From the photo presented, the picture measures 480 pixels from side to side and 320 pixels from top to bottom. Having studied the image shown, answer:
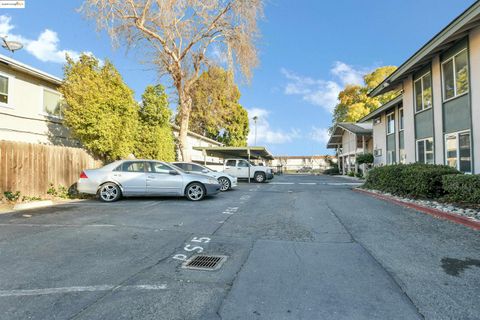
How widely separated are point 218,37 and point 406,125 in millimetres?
12106

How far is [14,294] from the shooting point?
113 inches

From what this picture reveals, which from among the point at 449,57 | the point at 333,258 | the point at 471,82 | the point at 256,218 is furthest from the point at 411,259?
the point at 449,57

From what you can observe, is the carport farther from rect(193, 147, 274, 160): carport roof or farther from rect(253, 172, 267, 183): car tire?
rect(253, 172, 267, 183): car tire

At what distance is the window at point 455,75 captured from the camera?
33.4 feet

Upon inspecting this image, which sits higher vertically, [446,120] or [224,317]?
[446,120]

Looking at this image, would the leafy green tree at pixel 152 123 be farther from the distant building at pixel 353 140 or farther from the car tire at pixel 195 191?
the distant building at pixel 353 140

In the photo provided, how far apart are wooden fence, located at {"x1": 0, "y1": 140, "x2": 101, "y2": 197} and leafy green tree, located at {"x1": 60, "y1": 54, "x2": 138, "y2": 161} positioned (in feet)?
2.89

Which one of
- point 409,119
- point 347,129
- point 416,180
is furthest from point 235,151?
point 416,180

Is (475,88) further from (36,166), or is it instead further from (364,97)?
(364,97)

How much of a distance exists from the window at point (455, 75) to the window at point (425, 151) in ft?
8.07

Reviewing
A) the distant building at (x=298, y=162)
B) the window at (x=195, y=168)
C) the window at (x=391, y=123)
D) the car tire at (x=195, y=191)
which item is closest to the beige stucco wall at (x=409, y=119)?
the window at (x=391, y=123)

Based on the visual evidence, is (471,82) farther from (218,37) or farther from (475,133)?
(218,37)

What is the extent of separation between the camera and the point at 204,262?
3812mm

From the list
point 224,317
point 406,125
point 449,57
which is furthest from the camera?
point 406,125
